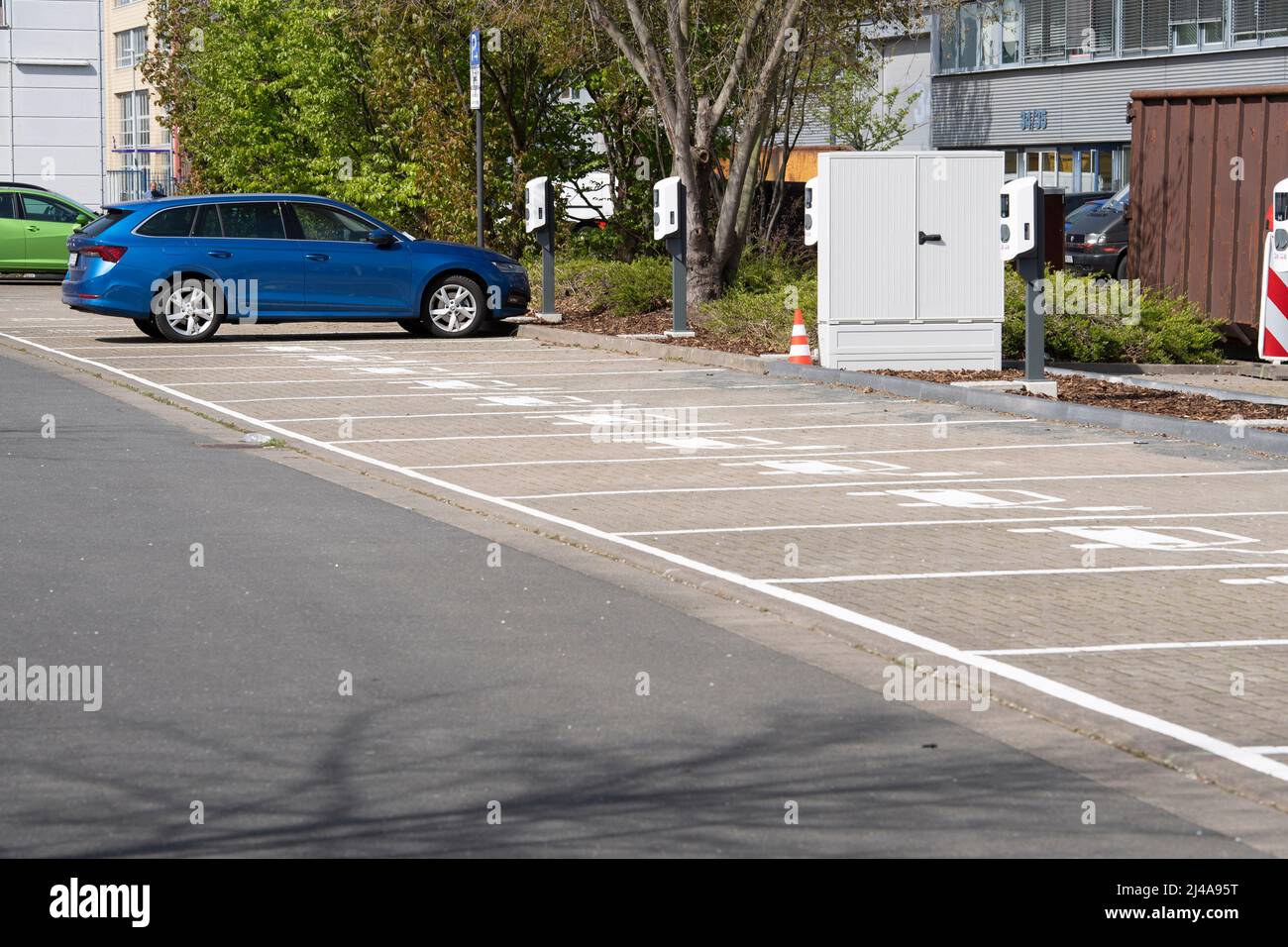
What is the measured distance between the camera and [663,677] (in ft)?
23.6

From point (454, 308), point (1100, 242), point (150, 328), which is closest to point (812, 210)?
point (454, 308)

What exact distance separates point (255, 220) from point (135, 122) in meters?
57.6

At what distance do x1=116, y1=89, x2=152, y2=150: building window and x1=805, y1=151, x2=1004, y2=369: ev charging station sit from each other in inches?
2407

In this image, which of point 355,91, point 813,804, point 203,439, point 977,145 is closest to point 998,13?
point 977,145

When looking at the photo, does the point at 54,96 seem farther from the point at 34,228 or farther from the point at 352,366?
the point at 352,366

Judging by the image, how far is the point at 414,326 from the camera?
2450 cm

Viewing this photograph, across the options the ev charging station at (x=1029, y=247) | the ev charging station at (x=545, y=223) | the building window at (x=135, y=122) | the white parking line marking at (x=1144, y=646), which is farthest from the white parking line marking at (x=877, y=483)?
the building window at (x=135, y=122)

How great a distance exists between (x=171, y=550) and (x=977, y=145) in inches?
1689

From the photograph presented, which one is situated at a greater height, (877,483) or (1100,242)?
(1100,242)

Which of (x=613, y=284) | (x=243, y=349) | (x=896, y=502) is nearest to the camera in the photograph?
(x=896, y=502)

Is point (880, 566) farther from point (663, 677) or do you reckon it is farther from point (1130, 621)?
point (663, 677)

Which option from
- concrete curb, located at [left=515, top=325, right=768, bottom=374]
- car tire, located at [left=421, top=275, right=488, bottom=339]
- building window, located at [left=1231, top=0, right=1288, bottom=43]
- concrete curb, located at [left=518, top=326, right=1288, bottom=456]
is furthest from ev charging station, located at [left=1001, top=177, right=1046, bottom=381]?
building window, located at [left=1231, top=0, right=1288, bottom=43]

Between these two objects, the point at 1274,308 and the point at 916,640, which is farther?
the point at 1274,308
